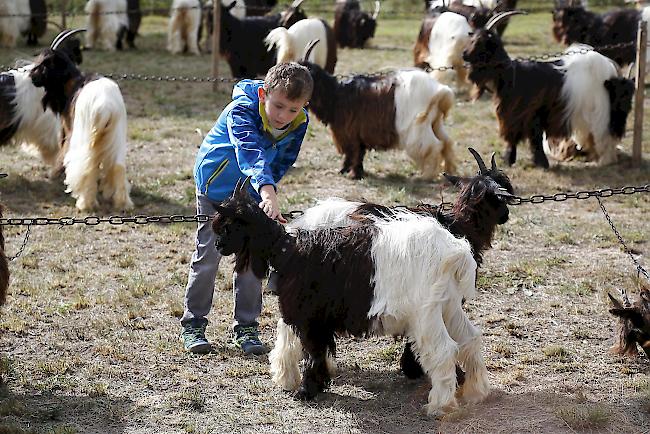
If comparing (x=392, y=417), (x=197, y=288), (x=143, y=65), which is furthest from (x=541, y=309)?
(x=143, y=65)

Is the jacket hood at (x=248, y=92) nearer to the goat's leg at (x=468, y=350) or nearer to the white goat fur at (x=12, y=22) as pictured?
the goat's leg at (x=468, y=350)

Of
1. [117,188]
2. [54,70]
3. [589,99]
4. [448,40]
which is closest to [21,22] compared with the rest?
[448,40]

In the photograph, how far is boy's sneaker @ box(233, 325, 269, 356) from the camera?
16.8 feet

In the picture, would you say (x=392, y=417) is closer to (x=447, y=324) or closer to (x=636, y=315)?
(x=447, y=324)

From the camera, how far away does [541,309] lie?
584cm

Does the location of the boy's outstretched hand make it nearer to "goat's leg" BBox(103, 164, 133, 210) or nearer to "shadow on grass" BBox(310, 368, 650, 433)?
"shadow on grass" BBox(310, 368, 650, 433)

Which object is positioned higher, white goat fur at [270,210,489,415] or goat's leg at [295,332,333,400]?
white goat fur at [270,210,489,415]

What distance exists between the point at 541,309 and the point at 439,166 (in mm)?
3399

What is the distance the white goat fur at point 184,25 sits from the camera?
1609 centimetres

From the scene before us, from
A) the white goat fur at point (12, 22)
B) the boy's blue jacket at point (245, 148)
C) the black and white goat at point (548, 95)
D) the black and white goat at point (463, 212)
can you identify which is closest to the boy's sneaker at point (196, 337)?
the boy's blue jacket at point (245, 148)

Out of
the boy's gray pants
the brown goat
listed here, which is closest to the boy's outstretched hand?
the boy's gray pants

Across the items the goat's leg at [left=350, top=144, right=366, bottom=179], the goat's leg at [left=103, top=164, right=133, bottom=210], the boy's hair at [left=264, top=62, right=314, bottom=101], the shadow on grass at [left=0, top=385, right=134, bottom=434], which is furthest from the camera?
the goat's leg at [left=350, top=144, right=366, bottom=179]

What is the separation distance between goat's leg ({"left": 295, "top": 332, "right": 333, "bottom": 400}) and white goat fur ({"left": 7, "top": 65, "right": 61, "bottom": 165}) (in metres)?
4.67

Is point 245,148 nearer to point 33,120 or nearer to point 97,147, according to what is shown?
point 97,147
